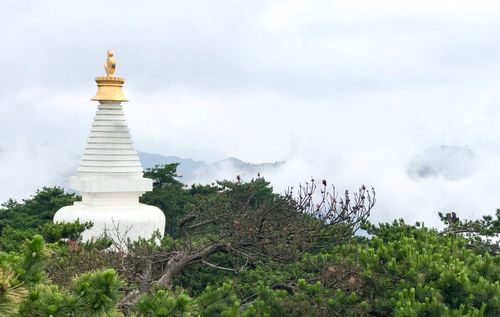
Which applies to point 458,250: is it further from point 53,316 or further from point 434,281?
point 53,316

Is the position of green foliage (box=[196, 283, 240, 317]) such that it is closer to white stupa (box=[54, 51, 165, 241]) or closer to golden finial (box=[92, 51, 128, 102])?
white stupa (box=[54, 51, 165, 241])

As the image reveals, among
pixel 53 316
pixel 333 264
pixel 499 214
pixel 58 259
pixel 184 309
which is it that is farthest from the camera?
pixel 499 214

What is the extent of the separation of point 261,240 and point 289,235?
728 mm

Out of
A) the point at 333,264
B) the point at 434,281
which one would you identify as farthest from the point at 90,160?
the point at 434,281

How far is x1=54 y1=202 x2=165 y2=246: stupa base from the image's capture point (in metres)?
25.6

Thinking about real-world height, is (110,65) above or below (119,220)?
above

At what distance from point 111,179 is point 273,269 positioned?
348 inches

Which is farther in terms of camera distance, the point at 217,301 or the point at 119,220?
the point at 119,220

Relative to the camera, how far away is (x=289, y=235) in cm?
1938

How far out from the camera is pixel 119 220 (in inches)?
1012

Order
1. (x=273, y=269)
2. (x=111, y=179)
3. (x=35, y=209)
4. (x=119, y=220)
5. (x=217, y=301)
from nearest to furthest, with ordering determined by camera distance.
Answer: (x=217, y=301) → (x=273, y=269) → (x=119, y=220) → (x=111, y=179) → (x=35, y=209)

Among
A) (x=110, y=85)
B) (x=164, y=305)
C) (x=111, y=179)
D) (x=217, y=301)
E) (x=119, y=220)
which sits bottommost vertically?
(x=217, y=301)

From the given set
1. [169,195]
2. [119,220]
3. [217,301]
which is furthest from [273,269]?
[169,195]

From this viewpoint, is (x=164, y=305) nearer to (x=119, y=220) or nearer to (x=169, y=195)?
(x=119, y=220)
